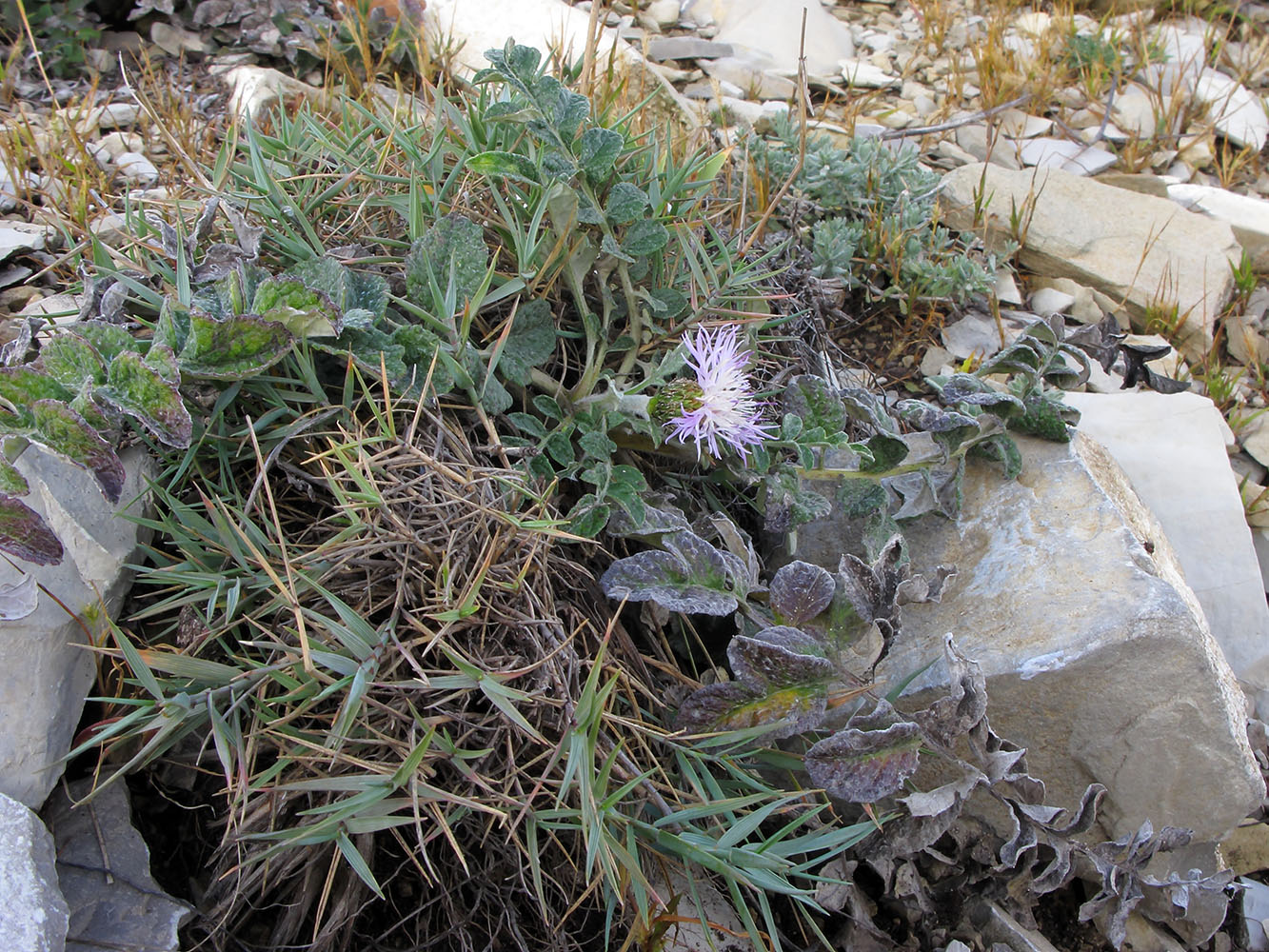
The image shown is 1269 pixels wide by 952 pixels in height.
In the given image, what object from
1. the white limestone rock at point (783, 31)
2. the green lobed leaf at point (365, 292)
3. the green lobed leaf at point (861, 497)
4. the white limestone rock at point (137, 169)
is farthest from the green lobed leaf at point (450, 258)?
the white limestone rock at point (783, 31)

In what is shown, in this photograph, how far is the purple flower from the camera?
160cm

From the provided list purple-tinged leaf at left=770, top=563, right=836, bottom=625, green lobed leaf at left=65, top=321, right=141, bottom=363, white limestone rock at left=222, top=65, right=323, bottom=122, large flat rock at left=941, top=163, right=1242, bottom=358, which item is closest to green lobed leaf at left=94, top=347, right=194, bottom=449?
green lobed leaf at left=65, top=321, right=141, bottom=363

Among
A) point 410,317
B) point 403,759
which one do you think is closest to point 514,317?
point 410,317

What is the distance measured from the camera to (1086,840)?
1752 mm

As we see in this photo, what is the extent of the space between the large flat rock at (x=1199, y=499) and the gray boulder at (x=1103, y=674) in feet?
1.15

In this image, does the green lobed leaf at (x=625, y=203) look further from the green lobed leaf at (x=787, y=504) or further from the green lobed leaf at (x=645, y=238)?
the green lobed leaf at (x=787, y=504)

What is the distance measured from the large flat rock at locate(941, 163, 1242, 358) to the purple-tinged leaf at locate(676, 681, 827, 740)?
6.31 feet

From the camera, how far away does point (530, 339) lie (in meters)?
1.75

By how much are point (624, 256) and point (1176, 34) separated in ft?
11.6

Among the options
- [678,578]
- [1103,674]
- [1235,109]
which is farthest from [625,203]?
[1235,109]

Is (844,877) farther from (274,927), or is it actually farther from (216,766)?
(216,766)

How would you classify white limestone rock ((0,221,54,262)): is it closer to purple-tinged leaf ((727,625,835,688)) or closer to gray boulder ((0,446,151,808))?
gray boulder ((0,446,151,808))

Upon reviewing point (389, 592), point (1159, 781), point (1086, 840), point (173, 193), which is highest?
point (173, 193)

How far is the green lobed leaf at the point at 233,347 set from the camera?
4.58 ft
